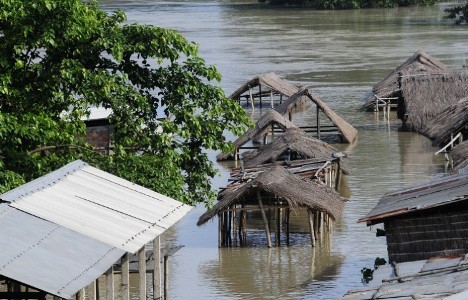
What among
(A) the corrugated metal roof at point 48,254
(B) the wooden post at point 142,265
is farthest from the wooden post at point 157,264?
(A) the corrugated metal roof at point 48,254

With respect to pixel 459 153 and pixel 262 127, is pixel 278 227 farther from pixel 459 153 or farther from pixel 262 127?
pixel 262 127

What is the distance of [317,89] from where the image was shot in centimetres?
4538

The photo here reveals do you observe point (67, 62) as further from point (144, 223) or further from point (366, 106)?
point (366, 106)

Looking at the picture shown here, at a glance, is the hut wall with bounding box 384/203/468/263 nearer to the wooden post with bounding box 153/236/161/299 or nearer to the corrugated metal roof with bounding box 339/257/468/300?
the corrugated metal roof with bounding box 339/257/468/300

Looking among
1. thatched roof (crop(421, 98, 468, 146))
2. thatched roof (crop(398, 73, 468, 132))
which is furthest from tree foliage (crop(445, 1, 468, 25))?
thatched roof (crop(421, 98, 468, 146))

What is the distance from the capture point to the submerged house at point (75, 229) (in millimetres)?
10375

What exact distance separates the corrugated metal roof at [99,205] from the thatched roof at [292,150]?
13.3 meters

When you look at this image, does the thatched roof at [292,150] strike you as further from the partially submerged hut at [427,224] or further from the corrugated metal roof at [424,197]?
the partially submerged hut at [427,224]

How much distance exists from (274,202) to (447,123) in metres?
9.01

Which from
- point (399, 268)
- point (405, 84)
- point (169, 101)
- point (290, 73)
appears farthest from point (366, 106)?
point (399, 268)

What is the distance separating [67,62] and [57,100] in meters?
0.59

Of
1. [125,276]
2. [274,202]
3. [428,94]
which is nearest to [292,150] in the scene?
[274,202]

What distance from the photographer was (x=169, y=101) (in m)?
18.7

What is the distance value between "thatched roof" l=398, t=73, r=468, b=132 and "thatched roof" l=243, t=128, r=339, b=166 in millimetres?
6339
